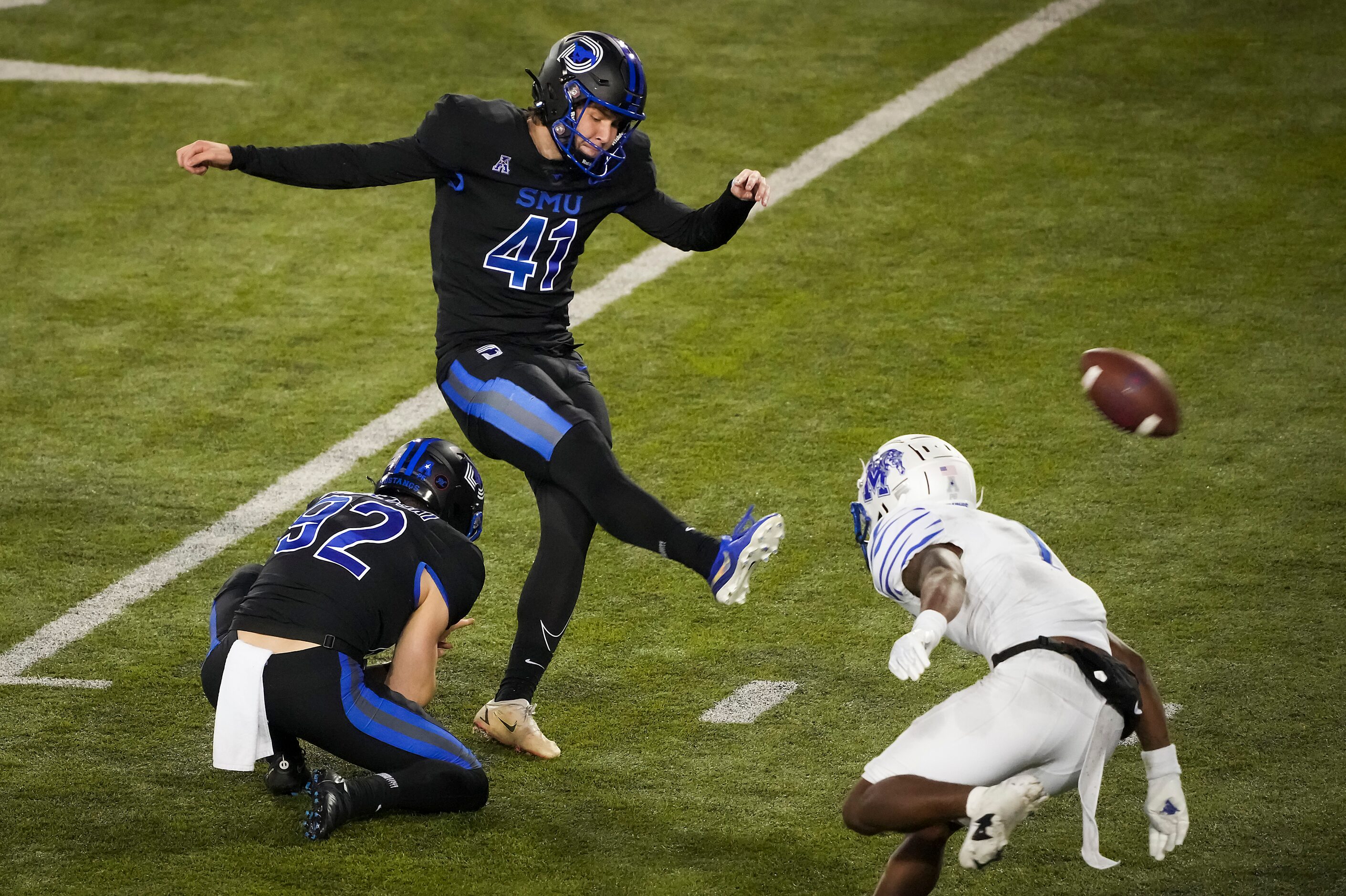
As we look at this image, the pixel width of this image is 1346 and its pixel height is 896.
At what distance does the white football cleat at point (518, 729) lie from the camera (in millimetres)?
4629

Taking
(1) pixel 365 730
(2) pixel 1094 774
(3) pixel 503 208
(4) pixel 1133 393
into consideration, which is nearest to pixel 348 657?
(1) pixel 365 730

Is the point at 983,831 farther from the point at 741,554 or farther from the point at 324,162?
the point at 324,162

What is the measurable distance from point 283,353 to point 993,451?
11.0ft

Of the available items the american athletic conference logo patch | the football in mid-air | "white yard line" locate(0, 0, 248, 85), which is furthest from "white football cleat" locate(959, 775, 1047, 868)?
"white yard line" locate(0, 0, 248, 85)

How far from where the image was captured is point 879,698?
4.96 m

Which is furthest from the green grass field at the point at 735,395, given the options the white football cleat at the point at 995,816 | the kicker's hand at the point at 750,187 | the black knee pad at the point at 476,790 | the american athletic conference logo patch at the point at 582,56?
the american athletic conference logo patch at the point at 582,56

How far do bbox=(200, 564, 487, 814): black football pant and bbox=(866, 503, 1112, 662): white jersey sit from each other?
1.24 metres

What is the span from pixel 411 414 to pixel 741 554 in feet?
11.1

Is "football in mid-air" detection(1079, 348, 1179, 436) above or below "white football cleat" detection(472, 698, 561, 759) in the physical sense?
above

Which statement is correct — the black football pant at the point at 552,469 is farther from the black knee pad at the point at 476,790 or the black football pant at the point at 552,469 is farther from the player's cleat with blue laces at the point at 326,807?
the player's cleat with blue laces at the point at 326,807

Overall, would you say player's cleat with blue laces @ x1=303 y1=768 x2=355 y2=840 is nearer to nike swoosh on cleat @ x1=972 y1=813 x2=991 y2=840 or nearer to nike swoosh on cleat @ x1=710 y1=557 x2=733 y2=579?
nike swoosh on cleat @ x1=710 y1=557 x2=733 y2=579

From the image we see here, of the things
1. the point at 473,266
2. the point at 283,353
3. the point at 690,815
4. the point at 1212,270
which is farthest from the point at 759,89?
the point at 690,815

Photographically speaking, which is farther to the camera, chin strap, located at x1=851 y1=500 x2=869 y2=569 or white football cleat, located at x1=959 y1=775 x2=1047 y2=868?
chin strap, located at x1=851 y1=500 x2=869 y2=569

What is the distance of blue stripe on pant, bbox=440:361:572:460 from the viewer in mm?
4496
